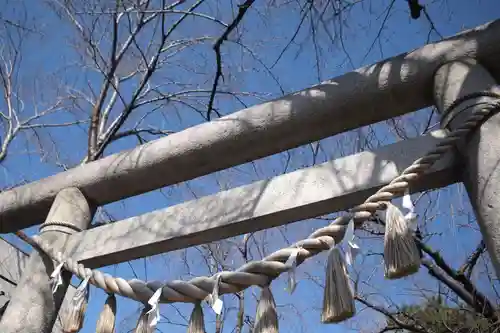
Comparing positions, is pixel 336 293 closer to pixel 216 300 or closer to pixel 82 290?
pixel 216 300

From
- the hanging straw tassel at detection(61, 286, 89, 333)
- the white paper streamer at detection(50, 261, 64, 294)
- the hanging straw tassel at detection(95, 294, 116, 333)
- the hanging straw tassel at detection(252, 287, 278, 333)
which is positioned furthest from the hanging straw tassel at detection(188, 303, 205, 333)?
the white paper streamer at detection(50, 261, 64, 294)

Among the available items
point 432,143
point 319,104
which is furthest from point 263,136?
point 432,143

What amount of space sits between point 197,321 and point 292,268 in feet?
0.79

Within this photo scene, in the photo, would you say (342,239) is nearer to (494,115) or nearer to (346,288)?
(346,288)

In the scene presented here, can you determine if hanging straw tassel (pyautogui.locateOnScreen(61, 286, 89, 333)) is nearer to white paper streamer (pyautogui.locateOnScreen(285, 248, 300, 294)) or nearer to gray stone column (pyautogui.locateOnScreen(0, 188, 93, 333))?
gray stone column (pyautogui.locateOnScreen(0, 188, 93, 333))

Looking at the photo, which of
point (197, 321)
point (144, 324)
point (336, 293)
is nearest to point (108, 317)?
point (144, 324)

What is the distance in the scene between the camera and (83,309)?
1.20 metres

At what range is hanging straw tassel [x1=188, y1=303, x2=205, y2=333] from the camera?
957 millimetres

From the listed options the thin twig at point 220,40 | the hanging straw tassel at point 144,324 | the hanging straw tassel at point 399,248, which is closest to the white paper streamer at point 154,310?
the hanging straw tassel at point 144,324

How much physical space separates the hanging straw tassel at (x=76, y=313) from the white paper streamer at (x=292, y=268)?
0.60 meters

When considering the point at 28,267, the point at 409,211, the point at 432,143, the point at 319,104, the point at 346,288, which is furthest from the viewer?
the point at 28,267

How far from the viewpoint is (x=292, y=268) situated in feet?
2.94

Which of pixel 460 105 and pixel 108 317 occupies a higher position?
pixel 460 105

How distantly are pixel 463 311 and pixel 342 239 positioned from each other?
6.23ft
